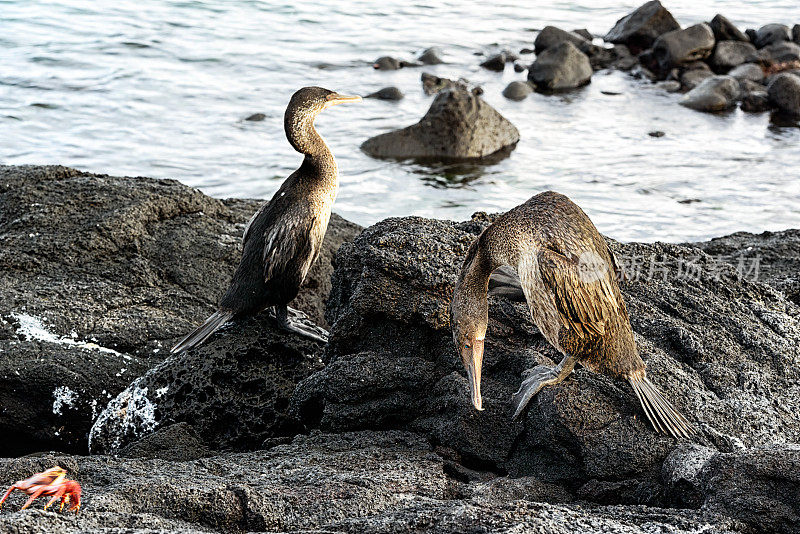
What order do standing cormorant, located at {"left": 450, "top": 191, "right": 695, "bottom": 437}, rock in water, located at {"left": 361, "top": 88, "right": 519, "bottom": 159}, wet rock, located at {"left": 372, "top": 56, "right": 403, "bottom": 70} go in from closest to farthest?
standing cormorant, located at {"left": 450, "top": 191, "right": 695, "bottom": 437}, rock in water, located at {"left": 361, "top": 88, "right": 519, "bottom": 159}, wet rock, located at {"left": 372, "top": 56, "right": 403, "bottom": 70}

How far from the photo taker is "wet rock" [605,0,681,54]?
52.0 feet

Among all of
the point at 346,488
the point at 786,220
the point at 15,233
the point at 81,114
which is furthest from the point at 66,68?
the point at 346,488

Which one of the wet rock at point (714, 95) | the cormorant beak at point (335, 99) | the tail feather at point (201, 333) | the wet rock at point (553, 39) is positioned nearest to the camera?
the tail feather at point (201, 333)

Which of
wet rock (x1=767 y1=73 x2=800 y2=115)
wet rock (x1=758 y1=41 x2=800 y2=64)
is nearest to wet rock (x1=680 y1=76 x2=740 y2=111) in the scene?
wet rock (x1=767 y1=73 x2=800 y2=115)

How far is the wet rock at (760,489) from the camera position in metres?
2.71

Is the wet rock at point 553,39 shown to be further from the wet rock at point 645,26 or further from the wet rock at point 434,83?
the wet rock at point 434,83

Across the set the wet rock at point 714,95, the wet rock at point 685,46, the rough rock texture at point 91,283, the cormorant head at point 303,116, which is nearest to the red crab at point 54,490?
the rough rock texture at point 91,283

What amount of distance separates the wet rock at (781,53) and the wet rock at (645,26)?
161cm

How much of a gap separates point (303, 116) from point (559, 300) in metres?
2.14

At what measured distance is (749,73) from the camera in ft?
47.2

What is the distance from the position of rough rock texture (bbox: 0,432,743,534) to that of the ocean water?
22.0 ft

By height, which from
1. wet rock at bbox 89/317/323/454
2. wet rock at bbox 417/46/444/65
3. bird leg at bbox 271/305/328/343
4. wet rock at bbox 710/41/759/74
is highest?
wet rock at bbox 710/41/759/74

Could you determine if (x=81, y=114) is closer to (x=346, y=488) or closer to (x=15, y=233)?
(x=15, y=233)

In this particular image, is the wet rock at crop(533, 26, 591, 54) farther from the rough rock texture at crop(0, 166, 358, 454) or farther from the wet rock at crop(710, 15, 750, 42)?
the rough rock texture at crop(0, 166, 358, 454)
